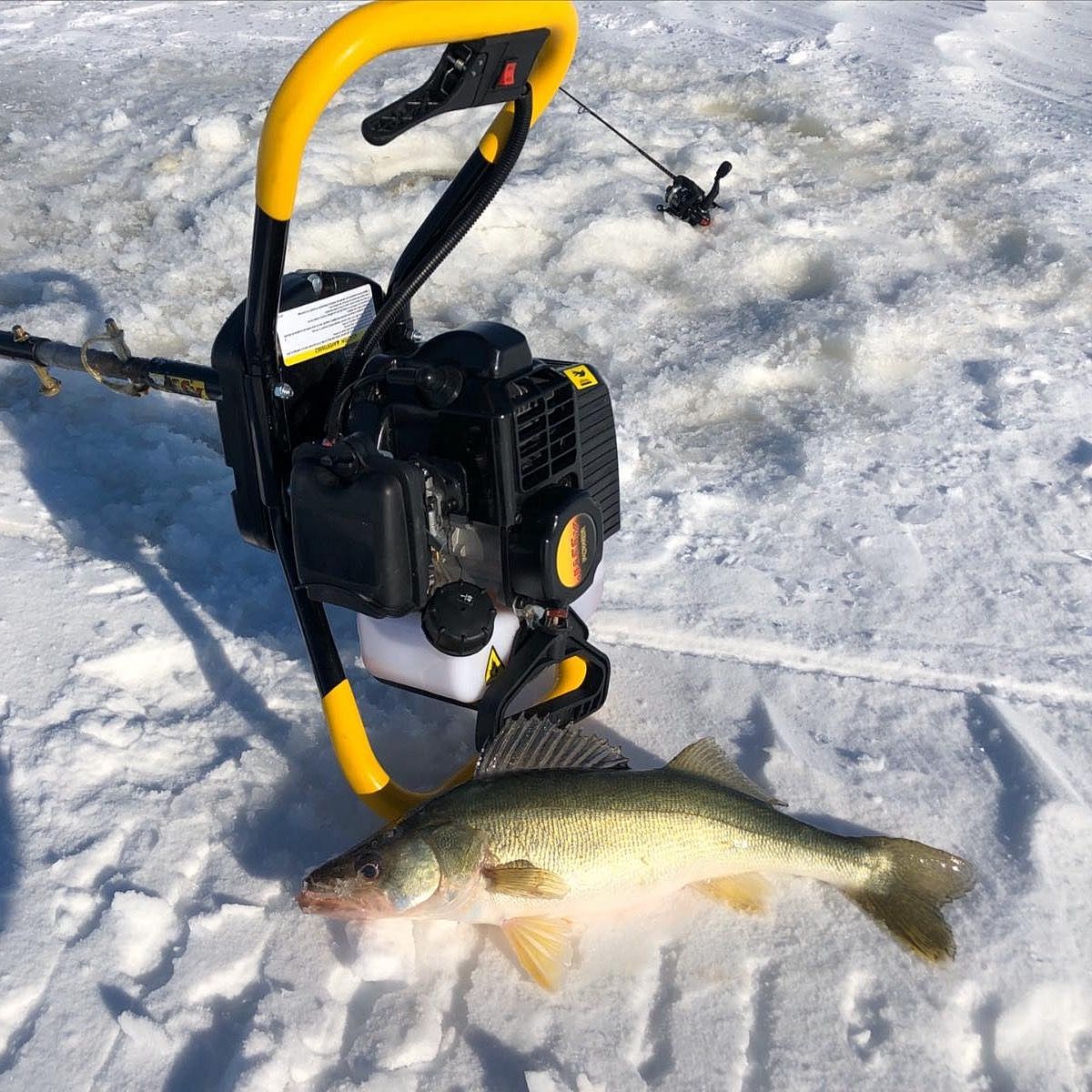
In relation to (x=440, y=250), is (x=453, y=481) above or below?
below

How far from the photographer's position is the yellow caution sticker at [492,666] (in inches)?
83.5

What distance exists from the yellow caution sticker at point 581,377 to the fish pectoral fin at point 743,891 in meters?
0.97

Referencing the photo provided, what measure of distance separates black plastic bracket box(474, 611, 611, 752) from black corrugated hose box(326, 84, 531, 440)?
574mm

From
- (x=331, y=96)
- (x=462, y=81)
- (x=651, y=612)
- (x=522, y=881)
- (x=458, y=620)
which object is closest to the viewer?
(x=331, y=96)

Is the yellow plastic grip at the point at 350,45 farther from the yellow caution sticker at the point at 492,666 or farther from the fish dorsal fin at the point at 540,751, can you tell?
the fish dorsal fin at the point at 540,751

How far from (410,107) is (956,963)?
177 centimetres

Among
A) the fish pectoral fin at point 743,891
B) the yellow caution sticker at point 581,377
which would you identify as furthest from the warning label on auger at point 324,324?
the fish pectoral fin at point 743,891

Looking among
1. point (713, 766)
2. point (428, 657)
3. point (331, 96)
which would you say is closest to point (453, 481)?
point (428, 657)

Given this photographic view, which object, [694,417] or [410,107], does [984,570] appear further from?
[410,107]

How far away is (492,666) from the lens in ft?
6.99

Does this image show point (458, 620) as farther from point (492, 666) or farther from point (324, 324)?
point (324, 324)

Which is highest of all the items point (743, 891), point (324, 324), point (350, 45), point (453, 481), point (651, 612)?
point (350, 45)

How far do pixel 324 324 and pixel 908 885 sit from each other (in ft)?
5.08

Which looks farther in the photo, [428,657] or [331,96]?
[428,657]
